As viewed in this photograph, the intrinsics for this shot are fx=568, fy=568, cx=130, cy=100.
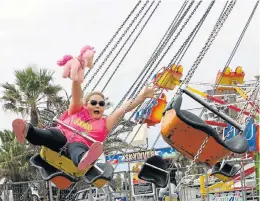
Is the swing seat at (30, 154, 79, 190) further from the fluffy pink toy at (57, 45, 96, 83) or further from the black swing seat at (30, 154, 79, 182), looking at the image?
the fluffy pink toy at (57, 45, 96, 83)

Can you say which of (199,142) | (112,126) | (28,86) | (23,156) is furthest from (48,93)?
(199,142)

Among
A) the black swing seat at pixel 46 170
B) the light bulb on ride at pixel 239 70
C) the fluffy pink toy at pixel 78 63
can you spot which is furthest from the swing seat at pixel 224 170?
the light bulb on ride at pixel 239 70

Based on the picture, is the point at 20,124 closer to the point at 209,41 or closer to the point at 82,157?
the point at 82,157

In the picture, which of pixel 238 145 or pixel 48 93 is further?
pixel 48 93

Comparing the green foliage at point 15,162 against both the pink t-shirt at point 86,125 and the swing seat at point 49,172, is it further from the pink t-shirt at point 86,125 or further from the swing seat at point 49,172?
the pink t-shirt at point 86,125

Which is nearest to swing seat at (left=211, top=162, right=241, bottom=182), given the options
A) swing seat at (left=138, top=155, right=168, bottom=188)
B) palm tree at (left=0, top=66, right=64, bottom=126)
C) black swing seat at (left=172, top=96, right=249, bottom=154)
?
swing seat at (left=138, top=155, right=168, bottom=188)

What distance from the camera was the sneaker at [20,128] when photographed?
4.36 meters

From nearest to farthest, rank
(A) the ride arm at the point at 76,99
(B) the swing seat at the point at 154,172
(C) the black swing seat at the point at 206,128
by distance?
(C) the black swing seat at the point at 206,128 < (B) the swing seat at the point at 154,172 < (A) the ride arm at the point at 76,99

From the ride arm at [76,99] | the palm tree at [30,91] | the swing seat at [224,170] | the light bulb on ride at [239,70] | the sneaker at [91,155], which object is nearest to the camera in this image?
the sneaker at [91,155]

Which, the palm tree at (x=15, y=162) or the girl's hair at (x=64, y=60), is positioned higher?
the palm tree at (x=15, y=162)

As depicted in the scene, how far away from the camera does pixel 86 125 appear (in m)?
4.77

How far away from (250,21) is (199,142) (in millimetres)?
1494

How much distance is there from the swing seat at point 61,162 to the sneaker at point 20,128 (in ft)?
0.99

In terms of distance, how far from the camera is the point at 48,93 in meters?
17.9
